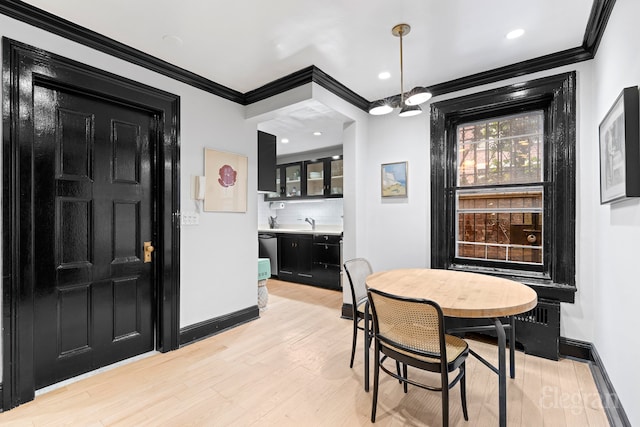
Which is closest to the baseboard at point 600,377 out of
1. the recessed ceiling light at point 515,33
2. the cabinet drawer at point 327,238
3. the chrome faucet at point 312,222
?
the recessed ceiling light at point 515,33

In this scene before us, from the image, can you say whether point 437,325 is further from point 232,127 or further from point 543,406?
point 232,127

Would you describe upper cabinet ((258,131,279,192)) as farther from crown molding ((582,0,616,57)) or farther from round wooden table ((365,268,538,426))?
crown molding ((582,0,616,57))

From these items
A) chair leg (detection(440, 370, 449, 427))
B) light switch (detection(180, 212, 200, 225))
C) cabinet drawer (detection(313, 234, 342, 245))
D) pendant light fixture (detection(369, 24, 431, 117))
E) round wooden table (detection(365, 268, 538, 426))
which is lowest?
chair leg (detection(440, 370, 449, 427))

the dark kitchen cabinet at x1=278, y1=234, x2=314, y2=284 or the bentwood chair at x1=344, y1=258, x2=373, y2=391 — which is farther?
the dark kitchen cabinet at x1=278, y1=234, x2=314, y2=284

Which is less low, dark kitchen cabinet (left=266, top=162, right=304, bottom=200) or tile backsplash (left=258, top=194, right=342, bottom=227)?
dark kitchen cabinet (left=266, top=162, right=304, bottom=200)

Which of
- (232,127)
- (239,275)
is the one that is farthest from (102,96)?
(239,275)

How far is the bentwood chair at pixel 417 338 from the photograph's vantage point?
148cm

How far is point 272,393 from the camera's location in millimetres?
2076

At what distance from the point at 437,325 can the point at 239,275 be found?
2424mm

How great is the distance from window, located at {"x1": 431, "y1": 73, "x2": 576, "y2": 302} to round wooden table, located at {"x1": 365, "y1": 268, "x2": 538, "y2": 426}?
914 millimetres

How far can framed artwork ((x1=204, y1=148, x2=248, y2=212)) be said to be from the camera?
9.93 feet

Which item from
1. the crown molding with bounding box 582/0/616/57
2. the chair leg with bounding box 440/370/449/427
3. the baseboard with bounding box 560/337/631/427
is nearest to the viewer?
the chair leg with bounding box 440/370/449/427

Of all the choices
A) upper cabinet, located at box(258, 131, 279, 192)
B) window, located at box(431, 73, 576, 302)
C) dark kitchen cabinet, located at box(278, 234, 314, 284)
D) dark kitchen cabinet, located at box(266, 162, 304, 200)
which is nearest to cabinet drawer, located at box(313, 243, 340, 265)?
dark kitchen cabinet, located at box(278, 234, 314, 284)

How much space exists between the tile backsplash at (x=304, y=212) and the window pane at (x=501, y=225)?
2725mm
